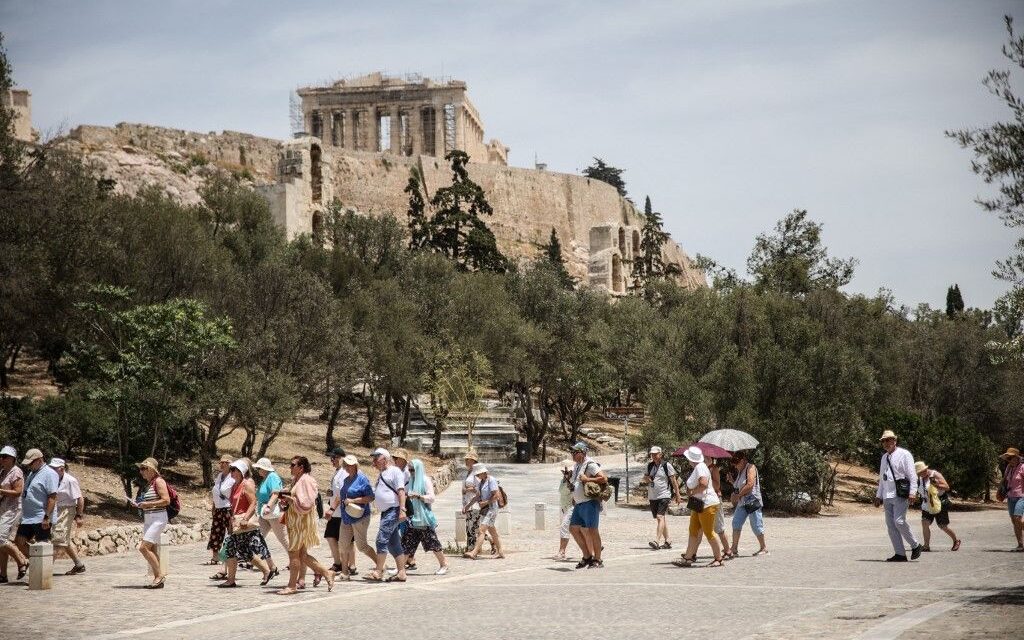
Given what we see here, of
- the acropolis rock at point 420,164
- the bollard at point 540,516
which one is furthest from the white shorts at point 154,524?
the acropolis rock at point 420,164

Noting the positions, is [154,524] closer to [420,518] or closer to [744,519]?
[420,518]

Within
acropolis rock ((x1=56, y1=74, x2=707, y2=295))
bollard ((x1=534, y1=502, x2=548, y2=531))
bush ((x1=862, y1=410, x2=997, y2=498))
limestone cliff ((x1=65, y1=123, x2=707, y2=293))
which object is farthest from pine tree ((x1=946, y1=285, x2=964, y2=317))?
bollard ((x1=534, y1=502, x2=548, y2=531))

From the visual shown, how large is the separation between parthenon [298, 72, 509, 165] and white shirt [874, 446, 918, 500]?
94950mm

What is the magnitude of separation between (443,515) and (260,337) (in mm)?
7710

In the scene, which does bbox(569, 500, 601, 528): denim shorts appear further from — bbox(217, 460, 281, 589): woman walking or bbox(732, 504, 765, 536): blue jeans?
bbox(217, 460, 281, 589): woman walking

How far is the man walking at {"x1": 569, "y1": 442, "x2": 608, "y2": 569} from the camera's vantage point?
1482 cm

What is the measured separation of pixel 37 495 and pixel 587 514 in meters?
6.81

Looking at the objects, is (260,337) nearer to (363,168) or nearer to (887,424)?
(887,424)

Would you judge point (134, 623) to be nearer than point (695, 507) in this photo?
Yes

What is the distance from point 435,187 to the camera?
9669cm

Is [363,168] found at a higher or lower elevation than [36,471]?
higher

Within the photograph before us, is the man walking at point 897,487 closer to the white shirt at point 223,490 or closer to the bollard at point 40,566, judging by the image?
the white shirt at point 223,490

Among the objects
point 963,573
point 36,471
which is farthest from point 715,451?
point 36,471

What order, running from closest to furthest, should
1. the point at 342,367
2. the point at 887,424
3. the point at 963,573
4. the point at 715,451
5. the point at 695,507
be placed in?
the point at 963,573
the point at 695,507
the point at 715,451
the point at 342,367
the point at 887,424
